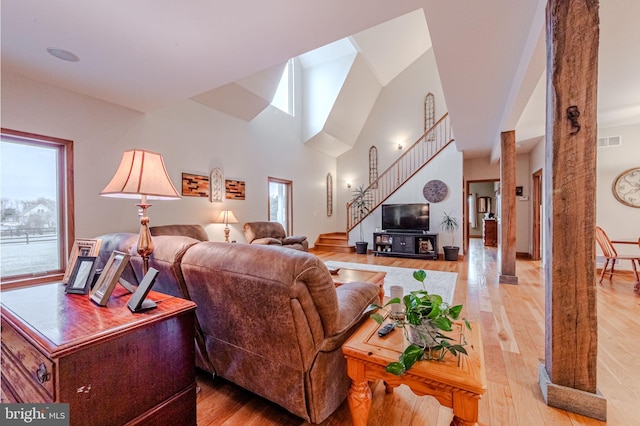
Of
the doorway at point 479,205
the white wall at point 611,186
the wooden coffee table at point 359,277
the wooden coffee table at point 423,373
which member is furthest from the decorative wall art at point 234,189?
the doorway at point 479,205

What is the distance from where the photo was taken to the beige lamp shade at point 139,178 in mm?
1425

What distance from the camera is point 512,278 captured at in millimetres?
4188

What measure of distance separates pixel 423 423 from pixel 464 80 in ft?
10.5

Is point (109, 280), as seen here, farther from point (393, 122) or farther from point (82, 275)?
point (393, 122)

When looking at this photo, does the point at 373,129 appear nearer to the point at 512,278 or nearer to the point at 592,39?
the point at 512,278

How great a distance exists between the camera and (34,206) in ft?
10.4

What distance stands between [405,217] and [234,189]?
419cm

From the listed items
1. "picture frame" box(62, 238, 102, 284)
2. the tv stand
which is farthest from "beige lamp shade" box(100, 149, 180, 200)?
the tv stand

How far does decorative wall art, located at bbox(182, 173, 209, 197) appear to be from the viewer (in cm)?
465

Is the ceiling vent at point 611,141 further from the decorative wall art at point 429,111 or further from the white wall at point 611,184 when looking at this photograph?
the decorative wall art at point 429,111

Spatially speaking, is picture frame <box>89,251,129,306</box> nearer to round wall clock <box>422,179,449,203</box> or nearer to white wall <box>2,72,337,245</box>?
white wall <box>2,72,337,245</box>

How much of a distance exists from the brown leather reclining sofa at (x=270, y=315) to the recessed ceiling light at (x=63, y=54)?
7.71 ft

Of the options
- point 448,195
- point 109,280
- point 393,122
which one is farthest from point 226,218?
point 393,122

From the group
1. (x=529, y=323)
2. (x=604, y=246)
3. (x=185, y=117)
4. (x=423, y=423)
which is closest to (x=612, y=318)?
(x=529, y=323)
